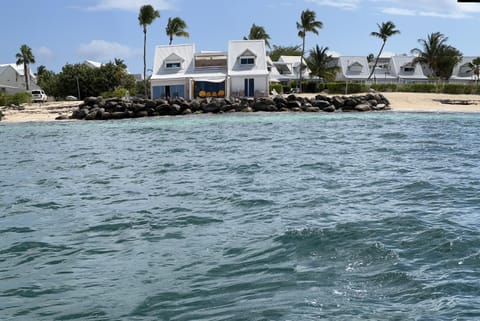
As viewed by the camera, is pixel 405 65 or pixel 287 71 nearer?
pixel 287 71

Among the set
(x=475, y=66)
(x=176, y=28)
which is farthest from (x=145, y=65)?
(x=475, y=66)

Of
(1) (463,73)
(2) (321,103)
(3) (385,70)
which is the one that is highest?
(3) (385,70)

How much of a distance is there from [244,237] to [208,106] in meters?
34.5

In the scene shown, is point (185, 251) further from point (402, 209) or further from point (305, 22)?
point (305, 22)

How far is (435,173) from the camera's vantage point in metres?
12.8

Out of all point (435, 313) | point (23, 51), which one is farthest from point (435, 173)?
point (23, 51)

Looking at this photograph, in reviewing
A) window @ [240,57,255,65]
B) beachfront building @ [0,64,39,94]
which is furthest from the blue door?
beachfront building @ [0,64,39,94]

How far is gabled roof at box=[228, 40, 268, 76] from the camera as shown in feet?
172

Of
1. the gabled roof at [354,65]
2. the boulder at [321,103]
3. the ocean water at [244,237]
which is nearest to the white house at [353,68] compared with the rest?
the gabled roof at [354,65]

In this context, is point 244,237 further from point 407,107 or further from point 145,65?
point 145,65

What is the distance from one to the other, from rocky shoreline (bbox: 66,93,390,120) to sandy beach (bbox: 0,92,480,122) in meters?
2.64

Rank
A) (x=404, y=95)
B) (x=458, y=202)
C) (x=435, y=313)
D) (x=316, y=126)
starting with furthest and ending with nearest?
(x=404, y=95) → (x=316, y=126) → (x=458, y=202) → (x=435, y=313)

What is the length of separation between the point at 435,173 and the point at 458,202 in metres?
3.46

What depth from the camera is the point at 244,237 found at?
7582mm
